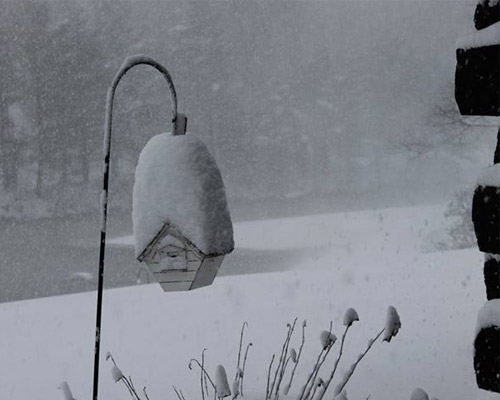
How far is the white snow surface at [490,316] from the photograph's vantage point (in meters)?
1.88

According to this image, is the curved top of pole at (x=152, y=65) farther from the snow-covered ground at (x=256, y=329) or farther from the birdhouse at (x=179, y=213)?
the snow-covered ground at (x=256, y=329)

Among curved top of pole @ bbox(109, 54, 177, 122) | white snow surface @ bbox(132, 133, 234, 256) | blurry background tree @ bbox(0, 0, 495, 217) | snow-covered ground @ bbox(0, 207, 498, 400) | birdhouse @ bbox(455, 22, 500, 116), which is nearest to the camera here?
birdhouse @ bbox(455, 22, 500, 116)

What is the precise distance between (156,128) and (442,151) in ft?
51.9

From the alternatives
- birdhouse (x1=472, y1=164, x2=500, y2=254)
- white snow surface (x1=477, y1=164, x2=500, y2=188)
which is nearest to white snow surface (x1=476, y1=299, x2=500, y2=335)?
birdhouse (x1=472, y1=164, x2=500, y2=254)

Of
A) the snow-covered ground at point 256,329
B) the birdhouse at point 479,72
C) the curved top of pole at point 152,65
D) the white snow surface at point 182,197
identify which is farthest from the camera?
the snow-covered ground at point 256,329

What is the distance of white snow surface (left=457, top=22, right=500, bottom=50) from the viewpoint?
1.82m

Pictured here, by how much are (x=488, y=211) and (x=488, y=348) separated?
33 centimetres

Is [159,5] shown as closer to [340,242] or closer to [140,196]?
[340,242]

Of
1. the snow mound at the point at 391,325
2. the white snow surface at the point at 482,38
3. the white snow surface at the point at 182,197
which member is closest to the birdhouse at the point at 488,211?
the white snow surface at the point at 482,38

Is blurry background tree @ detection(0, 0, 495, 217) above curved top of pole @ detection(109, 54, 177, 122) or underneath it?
underneath

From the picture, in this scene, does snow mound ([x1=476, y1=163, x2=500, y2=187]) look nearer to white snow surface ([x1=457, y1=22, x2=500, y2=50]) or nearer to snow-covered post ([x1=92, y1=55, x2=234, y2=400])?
white snow surface ([x1=457, y1=22, x2=500, y2=50])

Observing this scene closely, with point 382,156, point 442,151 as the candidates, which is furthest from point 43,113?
point 442,151

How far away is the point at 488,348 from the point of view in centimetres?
189

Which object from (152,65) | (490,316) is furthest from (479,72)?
(152,65)
